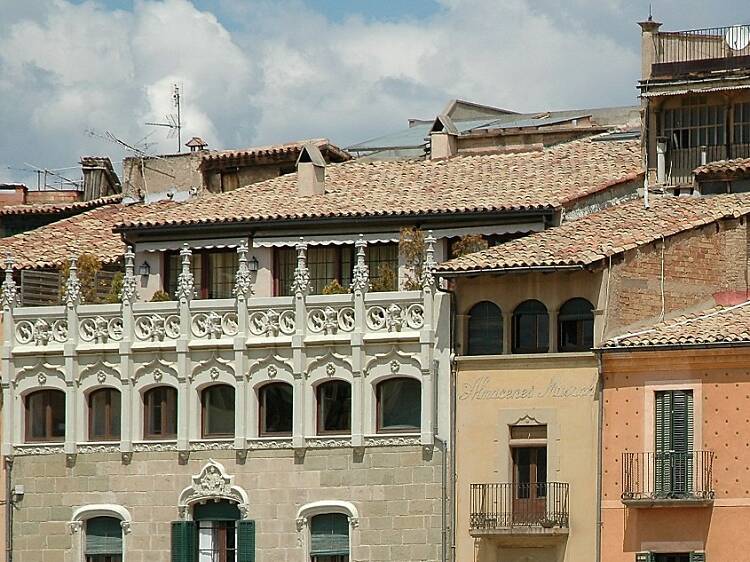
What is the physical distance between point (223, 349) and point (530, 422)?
7.45m

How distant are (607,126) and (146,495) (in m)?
18.1

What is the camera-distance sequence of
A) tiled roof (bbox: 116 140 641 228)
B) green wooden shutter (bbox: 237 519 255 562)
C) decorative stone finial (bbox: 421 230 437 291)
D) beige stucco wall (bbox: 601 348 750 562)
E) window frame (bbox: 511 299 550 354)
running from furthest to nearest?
tiled roof (bbox: 116 140 641 228) → green wooden shutter (bbox: 237 519 255 562) → decorative stone finial (bbox: 421 230 437 291) → window frame (bbox: 511 299 550 354) → beige stucco wall (bbox: 601 348 750 562)

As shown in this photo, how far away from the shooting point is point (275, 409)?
62469 millimetres

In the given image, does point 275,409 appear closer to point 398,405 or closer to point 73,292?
point 398,405

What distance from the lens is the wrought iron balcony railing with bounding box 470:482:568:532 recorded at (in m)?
58.3

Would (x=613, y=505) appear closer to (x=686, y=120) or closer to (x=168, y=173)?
(x=686, y=120)

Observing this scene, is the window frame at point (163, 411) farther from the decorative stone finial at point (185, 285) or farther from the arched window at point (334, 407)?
the arched window at point (334, 407)

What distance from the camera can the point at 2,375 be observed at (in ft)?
212

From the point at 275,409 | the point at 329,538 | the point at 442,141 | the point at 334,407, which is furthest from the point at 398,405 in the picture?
the point at 442,141

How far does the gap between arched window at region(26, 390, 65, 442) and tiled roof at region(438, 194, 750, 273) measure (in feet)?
32.8

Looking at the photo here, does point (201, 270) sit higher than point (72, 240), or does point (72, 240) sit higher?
point (72, 240)

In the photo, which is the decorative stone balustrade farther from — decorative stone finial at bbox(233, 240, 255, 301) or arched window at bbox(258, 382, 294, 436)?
arched window at bbox(258, 382, 294, 436)

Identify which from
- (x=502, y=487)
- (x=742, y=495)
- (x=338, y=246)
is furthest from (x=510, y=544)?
(x=338, y=246)

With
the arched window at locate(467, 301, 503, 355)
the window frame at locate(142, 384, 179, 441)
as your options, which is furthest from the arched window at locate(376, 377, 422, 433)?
the window frame at locate(142, 384, 179, 441)
